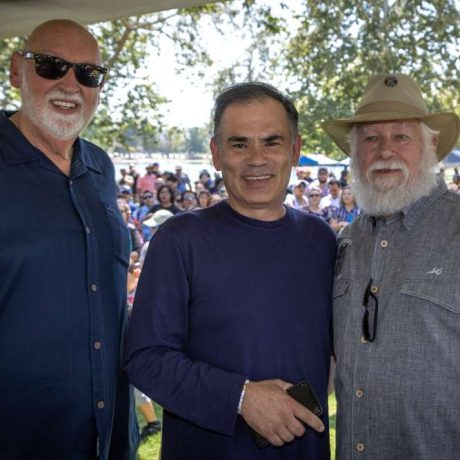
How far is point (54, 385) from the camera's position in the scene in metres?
2.37

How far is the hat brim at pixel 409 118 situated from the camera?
2.53 m

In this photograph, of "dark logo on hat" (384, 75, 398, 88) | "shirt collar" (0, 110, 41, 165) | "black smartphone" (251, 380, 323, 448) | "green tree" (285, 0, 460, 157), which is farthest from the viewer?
"green tree" (285, 0, 460, 157)

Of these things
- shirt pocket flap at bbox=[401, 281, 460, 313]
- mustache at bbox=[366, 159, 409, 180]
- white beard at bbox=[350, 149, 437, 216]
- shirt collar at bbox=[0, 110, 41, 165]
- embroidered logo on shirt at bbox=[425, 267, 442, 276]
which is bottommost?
shirt pocket flap at bbox=[401, 281, 460, 313]

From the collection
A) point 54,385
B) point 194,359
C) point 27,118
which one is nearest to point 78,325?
point 54,385

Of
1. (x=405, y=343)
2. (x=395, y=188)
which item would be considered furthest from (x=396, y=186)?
(x=405, y=343)

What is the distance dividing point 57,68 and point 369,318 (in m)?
1.66

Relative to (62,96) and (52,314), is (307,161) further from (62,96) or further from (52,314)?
(52,314)

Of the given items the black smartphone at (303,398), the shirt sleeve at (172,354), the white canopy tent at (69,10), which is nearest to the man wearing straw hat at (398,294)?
the black smartphone at (303,398)

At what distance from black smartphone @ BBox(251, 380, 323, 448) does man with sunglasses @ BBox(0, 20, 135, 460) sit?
29.3 inches

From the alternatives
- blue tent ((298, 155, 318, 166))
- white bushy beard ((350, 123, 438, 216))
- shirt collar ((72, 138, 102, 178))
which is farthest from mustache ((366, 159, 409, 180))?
blue tent ((298, 155, 318, 166))

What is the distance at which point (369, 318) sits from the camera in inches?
89.8

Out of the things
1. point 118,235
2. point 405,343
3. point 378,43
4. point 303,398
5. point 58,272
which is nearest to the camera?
point 303,398

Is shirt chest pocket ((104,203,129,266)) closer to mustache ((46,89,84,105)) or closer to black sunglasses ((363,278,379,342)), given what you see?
mustache ((46,89,84,105))

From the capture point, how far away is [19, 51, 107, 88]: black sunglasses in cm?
262
